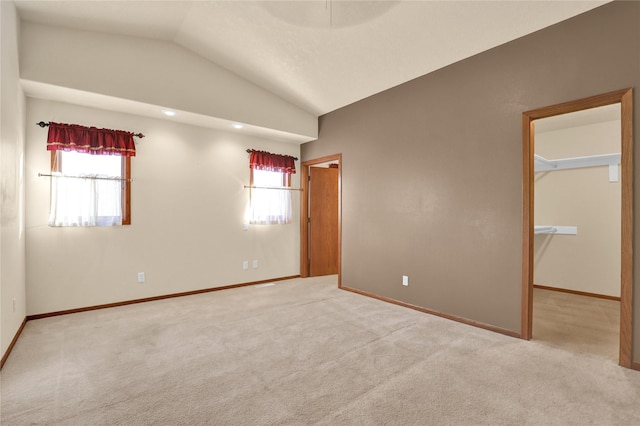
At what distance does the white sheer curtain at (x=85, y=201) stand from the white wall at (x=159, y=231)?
116mm

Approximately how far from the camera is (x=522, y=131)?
9.61 feet

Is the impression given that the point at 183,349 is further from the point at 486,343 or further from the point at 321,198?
the point at 321,198

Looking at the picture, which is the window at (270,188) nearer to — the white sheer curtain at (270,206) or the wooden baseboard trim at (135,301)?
the white sheer curtain at (270,206)

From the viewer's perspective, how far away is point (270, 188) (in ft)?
17.3

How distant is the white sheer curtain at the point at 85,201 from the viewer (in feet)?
11.4

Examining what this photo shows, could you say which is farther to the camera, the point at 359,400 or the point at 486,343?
the point at 486,343

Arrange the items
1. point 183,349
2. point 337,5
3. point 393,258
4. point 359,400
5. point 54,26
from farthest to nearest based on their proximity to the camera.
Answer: point 393,258 → point 54,26 → point 337,5 → point 183,349 → point 359,400

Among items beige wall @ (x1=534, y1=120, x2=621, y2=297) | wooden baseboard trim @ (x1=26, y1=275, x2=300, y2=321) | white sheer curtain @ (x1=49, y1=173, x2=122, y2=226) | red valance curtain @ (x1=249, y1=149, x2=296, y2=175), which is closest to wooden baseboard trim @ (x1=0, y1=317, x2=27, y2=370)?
wooden baseboard trim @ (x1=26, y1=275, x2=300, y2=321)

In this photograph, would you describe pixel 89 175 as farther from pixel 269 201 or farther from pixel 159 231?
pixel 269 201

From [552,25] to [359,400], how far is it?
11.1ft

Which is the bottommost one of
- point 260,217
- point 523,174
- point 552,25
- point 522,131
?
point 260,217

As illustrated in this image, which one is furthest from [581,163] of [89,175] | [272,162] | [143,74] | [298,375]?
[89,175]

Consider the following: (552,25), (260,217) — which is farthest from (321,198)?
(552,25)

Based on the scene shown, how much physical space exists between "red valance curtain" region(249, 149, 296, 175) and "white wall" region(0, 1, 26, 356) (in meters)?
2.69
